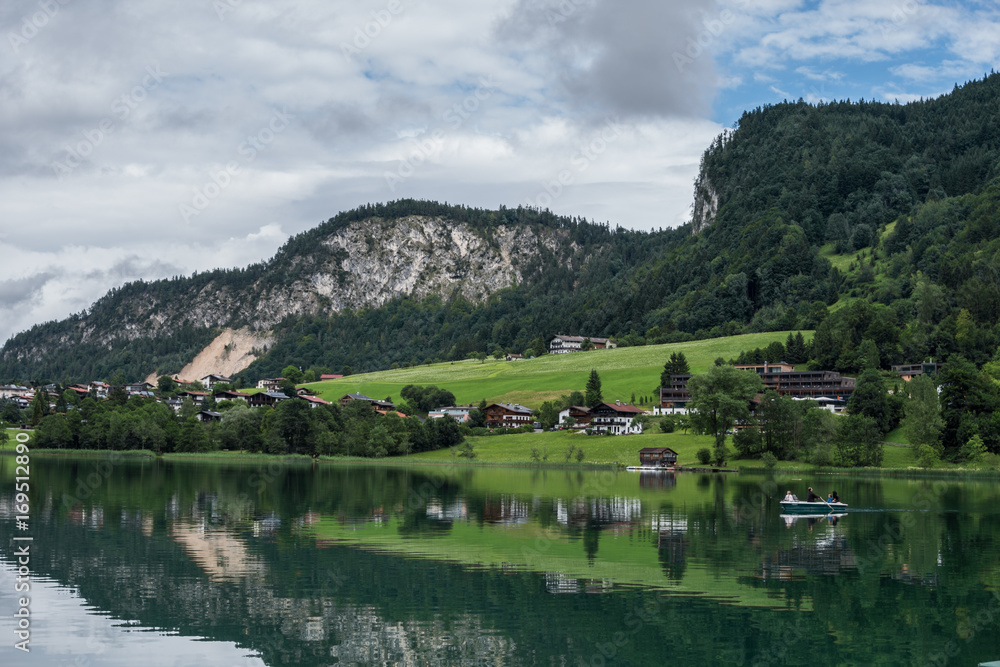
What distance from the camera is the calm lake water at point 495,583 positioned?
29.4 m

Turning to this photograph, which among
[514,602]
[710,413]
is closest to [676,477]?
[710,413]

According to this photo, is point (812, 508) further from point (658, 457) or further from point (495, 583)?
point (658, 457)

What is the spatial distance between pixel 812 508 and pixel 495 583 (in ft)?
127

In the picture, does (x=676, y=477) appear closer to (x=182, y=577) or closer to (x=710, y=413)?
(x=710, y=413)

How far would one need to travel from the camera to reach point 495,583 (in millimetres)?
39031

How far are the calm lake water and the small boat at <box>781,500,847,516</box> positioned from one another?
1632mm

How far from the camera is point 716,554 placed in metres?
47.1

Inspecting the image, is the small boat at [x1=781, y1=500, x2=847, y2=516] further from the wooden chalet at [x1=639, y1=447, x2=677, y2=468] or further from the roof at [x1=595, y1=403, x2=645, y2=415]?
the roof at [x1=595, y1=403, x2=645, y2=415]

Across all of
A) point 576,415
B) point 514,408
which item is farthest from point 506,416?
point 576,415

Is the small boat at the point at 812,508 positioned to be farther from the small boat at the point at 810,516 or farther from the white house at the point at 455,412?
the white house at the point at 455,412

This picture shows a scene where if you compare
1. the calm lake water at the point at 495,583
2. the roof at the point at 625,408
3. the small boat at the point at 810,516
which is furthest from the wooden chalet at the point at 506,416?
the small boat at the point at 810,516

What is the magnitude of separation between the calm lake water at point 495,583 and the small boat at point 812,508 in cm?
163

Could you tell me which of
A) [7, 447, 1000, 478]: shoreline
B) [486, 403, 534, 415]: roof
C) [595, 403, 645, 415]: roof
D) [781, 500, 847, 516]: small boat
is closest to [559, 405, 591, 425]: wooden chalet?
[595, 403, 645, 415]: roof

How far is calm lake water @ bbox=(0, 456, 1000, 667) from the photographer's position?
29.4m
